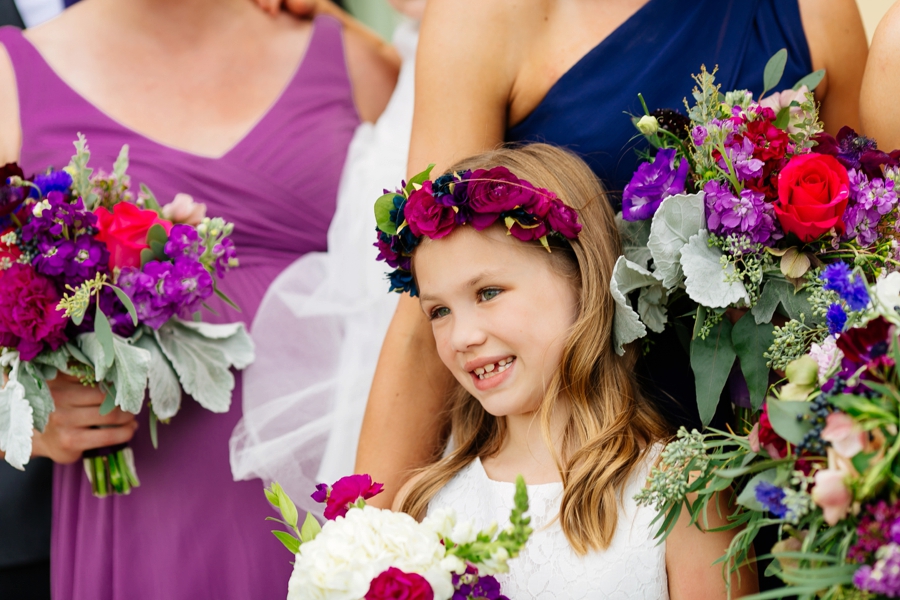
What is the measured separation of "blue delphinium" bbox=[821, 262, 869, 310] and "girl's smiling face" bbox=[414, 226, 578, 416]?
52cm

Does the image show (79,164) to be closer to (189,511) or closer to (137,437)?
(137,437)

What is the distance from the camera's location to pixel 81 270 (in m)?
1.90

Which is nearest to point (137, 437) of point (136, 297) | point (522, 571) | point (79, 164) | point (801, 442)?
point (136, 297)

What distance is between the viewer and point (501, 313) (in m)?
1.62

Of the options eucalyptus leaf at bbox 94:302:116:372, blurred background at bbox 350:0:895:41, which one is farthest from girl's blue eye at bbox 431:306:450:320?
blurred background at bbox 350:0:895:41

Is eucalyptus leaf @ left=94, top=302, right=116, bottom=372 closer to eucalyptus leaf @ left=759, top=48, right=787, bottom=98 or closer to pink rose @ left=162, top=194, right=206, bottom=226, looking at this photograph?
pink rose @ left=162, top=194, right=206, bottom=226

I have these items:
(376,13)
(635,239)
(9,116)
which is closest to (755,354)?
(635,239)

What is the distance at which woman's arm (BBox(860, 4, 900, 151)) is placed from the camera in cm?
164

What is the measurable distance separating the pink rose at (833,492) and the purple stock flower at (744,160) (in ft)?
1.98

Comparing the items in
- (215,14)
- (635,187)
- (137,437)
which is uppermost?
(215,14)

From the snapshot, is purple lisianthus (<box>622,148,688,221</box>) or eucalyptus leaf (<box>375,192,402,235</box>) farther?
eucalyptus leaf (<box>375,192,402,235</box>)

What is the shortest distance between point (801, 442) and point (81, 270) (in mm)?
1503

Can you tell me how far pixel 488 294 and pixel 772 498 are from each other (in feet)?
Result: 2.24

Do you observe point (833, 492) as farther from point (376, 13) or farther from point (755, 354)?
point (376, 13)
